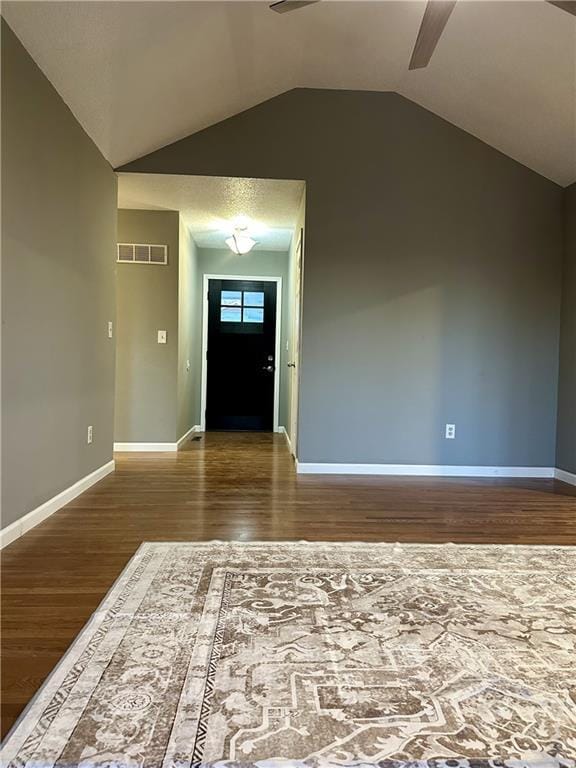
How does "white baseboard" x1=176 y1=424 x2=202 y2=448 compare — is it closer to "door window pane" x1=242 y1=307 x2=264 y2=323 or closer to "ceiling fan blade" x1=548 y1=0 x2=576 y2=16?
"door window pane" x1=242 y1=307 x2=264 y2=323

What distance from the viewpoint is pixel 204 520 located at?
99.4 inches

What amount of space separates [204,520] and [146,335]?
2.57 meters

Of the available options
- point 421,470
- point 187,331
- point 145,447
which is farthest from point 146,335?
point 421,470

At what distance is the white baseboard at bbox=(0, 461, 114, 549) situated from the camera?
84.2 inches

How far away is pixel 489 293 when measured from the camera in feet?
12.6

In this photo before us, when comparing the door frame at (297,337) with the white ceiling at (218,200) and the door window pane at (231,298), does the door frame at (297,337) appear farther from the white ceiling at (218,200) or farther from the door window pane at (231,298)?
the door window pane at (231,298)

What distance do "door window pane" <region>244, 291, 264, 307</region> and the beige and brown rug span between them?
14.6ft

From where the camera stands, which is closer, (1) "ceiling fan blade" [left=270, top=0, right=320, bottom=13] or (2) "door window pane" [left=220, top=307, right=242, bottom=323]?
(1) "ceiling fan blade" [left=270, top=0, right=320, bottom=13]

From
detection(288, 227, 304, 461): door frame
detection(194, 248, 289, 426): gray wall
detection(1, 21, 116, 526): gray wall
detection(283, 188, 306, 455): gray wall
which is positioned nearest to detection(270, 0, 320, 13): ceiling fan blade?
detection(1, 21, 116, 526): gray wall

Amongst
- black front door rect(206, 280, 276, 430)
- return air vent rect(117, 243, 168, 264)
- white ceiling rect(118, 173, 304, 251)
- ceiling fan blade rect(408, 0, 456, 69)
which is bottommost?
black front door rect(206, 280, 276, 430)

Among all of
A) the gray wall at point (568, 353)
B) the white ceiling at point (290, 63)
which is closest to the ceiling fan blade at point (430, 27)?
the white ceiling at point (290, 63)

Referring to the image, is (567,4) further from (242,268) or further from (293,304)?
(242,268)

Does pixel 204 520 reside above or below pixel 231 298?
below

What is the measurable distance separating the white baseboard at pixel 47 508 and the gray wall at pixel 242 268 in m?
2.67
